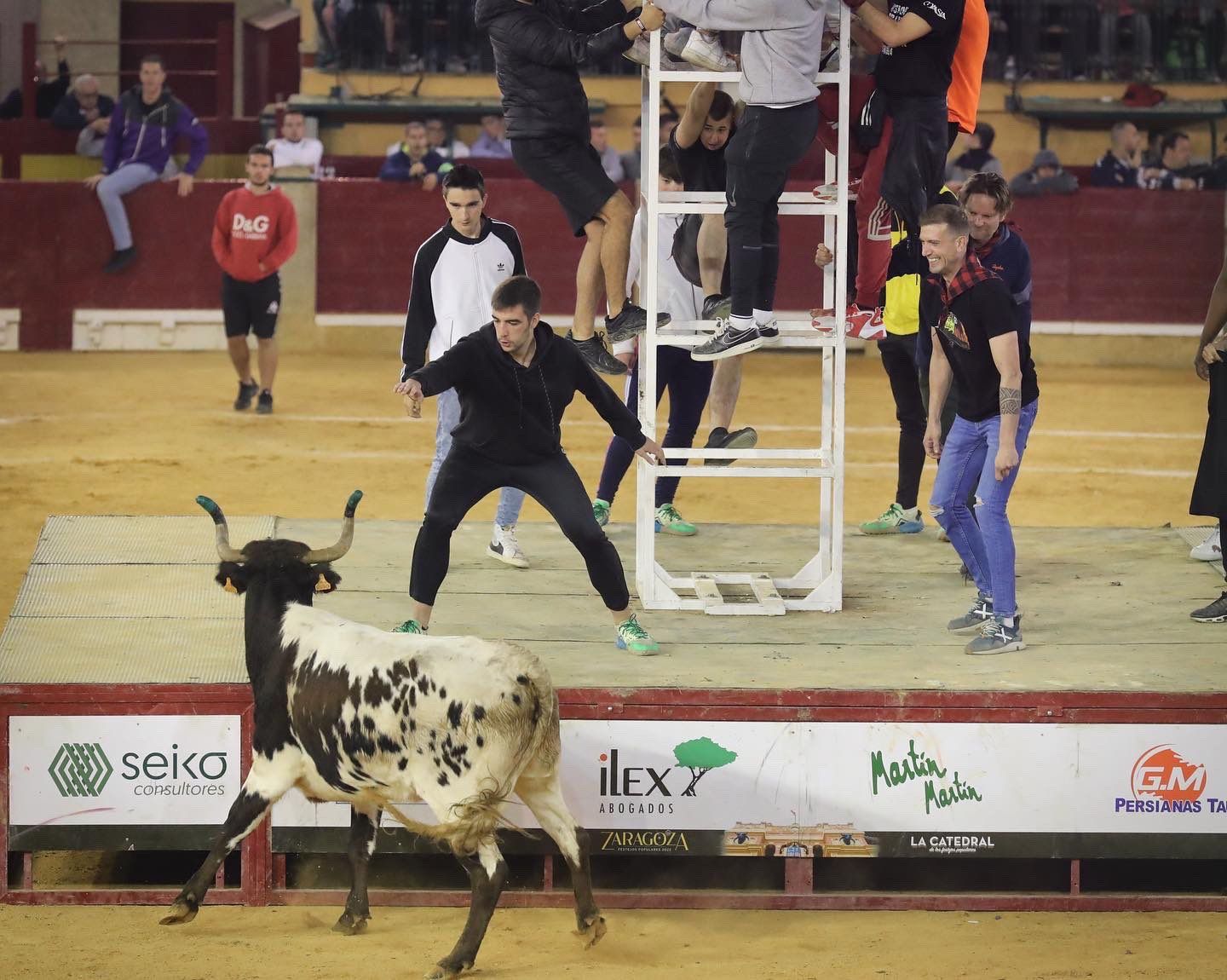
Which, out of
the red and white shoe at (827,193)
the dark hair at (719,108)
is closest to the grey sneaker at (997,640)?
the red and white shoe at (827,193)

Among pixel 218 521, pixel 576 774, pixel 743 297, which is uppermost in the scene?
pixel 743 297

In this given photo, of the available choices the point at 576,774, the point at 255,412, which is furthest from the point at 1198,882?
the point at 255,412

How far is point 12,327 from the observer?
767 inches

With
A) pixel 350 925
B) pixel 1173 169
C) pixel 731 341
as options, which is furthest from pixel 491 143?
pixel 350 925

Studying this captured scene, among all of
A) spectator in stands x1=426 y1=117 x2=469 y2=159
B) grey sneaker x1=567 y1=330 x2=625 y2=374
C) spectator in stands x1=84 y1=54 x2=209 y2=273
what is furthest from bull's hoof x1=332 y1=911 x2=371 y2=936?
spectator in stands x1=426 y1=117 x2=469 y2=159

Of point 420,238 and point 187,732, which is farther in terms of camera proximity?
point 420,238

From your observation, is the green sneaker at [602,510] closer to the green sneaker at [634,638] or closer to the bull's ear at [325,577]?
the green sneaker at [634,638]

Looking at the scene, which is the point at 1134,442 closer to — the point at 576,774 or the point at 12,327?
the point at 576,774

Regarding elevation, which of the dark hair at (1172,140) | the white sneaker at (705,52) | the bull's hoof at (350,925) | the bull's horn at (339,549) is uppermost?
the dark hair at (1172,140)

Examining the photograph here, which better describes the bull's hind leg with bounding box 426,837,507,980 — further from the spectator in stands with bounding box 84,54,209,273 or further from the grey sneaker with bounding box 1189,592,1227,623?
the spectator in stands with bounding box 84,54,209,273

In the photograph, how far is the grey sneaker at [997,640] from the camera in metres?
7.77

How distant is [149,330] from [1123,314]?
9921 millimetres

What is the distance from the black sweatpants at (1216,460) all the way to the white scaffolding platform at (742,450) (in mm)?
1578

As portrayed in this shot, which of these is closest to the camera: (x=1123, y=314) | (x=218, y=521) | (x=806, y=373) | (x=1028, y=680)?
(x=218, y=521)
